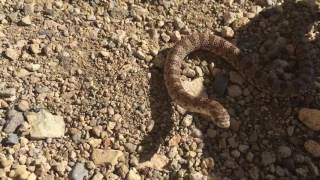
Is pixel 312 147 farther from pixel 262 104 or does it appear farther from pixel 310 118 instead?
pixel 262 104

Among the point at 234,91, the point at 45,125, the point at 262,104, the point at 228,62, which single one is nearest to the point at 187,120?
the point at 234,91

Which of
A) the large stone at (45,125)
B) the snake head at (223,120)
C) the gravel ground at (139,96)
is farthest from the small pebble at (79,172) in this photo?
the snake head at (223,120)

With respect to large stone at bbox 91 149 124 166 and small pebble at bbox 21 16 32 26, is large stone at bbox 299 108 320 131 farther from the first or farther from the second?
small pebble at bbox 21 16 32 26

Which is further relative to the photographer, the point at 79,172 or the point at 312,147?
the point at 312,147

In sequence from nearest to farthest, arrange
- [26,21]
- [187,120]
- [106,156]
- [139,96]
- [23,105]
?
[106,156]
[23,105]
[187,120]
[139,96]
[26,21]

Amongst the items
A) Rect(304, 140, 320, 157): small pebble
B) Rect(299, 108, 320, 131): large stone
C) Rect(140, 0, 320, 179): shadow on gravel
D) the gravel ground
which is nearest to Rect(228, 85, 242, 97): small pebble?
the gravel ground

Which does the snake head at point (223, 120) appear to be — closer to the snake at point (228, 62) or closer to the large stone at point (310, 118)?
the snake at point (228, 62)
